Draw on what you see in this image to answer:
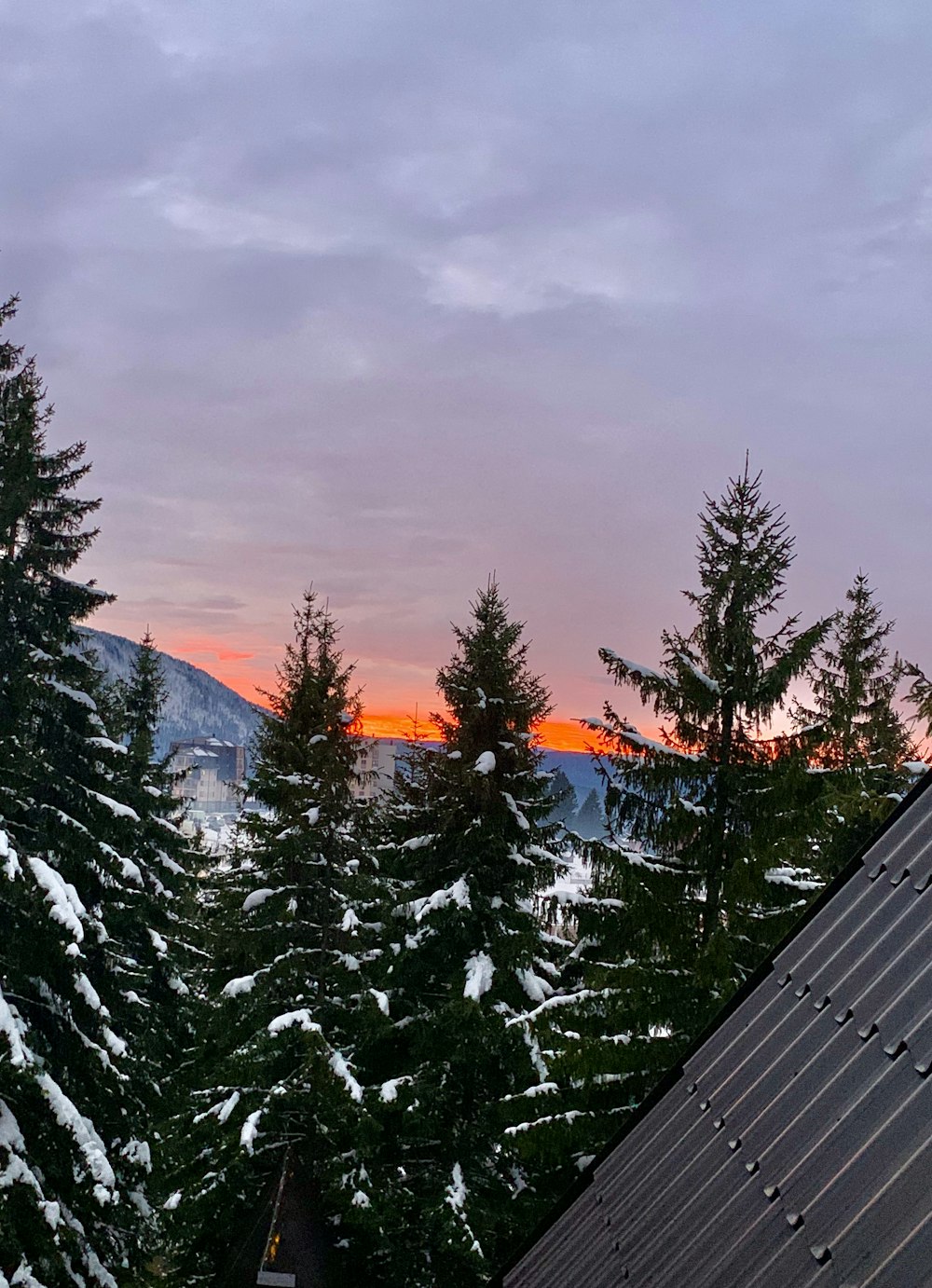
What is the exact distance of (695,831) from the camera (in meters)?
12.5

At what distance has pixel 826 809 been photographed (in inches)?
479

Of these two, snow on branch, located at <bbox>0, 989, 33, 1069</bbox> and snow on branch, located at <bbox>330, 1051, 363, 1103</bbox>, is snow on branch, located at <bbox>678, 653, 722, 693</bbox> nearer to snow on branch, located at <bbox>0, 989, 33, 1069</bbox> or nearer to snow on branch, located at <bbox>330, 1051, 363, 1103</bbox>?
snow on branch, located at <bbox>330, 1051, 363, 1103</bbox>

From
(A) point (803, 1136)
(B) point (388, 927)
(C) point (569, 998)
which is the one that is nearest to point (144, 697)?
(B) point (388, 927)

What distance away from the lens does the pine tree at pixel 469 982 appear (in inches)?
576

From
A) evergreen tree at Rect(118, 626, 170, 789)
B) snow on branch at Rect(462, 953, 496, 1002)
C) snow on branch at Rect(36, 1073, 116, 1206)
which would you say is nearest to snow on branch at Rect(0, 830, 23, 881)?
snow on branch at Rect(36, 1073, 116, 1206)

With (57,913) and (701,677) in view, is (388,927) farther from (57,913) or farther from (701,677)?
(701,677)

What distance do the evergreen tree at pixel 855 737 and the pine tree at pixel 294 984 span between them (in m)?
8.20

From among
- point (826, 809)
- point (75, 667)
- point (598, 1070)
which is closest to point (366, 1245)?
point (598, 1070)

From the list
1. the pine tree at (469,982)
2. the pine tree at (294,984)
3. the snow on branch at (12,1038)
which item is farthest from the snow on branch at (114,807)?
the snow on branch at (12,1038)

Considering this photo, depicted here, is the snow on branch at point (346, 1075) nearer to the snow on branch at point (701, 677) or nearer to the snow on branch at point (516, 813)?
the snow on branch at point (516, 813)

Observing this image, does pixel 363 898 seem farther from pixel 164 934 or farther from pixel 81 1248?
pixel 164 934

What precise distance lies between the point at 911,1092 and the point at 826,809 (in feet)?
32.3

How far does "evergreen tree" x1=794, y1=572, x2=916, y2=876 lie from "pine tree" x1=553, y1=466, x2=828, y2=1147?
560 mm

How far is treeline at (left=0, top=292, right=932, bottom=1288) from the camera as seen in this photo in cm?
1235
